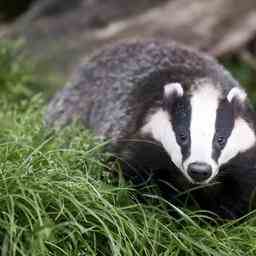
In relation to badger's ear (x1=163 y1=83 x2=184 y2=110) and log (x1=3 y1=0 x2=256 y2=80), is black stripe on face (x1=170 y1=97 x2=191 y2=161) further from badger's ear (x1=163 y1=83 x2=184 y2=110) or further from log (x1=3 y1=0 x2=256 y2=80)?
log (x1=3 y1=0 x2=256 y2=80)

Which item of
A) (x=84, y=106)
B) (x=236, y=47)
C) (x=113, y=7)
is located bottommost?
(x=236, y=47)

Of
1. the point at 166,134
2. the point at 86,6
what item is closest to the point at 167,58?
the point at 166,134

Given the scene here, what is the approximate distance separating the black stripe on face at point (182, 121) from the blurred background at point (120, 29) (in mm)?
3119

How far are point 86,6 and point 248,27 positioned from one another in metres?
1.70

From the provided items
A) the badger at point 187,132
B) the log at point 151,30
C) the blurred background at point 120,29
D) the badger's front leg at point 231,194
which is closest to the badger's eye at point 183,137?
the badger at point 187,132

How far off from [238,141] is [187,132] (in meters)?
0.34

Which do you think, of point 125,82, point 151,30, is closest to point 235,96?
point 125,82

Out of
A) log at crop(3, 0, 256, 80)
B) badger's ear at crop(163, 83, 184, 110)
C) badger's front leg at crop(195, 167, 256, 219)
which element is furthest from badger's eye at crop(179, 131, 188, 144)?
log at crop(3, 0, 256, 80)

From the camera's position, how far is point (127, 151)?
15.5ft

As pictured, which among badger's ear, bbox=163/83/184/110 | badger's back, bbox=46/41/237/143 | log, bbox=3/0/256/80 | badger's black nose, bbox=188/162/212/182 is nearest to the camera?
badger's black nose, bbox=188/162/212/182

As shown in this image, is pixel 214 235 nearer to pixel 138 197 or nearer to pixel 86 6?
pixel 138 197

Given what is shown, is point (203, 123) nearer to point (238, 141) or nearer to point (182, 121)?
point (182, 121)

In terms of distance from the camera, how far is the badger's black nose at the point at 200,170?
420 cm

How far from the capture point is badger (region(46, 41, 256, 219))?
14.4ft
